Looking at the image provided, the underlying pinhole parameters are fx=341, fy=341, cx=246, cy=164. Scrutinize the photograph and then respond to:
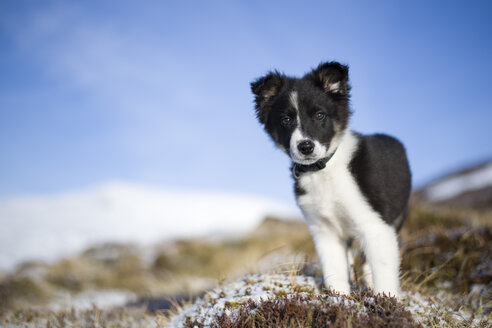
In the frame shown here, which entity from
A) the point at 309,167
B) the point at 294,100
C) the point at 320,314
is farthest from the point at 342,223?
the point at 294,100

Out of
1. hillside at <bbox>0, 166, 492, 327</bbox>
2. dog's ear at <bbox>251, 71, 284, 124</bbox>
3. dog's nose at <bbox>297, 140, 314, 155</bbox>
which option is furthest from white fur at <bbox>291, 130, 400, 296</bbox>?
dog's ear at <bbox>251, 71, 284, 124</bbox>

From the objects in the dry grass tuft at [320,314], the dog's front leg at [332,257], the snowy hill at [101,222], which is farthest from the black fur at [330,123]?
the snowy hill at [101,222]

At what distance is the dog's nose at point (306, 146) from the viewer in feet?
9.88

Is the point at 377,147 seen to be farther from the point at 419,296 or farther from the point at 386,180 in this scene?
the point at 419,296

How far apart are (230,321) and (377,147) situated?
235cm

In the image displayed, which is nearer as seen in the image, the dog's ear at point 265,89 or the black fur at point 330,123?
the black fur at point 330,123

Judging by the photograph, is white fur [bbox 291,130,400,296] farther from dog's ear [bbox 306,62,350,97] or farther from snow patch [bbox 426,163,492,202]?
snow patch [bbox 426,163,492,202]

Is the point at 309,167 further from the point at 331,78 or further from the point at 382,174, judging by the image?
the point at 331,78

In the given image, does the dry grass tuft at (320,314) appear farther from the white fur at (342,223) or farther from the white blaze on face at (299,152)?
the white blaze on face at (299,152)

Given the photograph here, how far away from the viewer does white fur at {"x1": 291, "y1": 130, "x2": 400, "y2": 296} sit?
2.99 meters

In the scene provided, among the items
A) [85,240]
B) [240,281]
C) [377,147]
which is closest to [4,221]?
[85,240]

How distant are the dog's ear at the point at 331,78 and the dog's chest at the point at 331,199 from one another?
2.68ft

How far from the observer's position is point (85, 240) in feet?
54.2

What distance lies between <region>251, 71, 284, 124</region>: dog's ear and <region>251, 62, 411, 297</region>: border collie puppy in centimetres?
1
